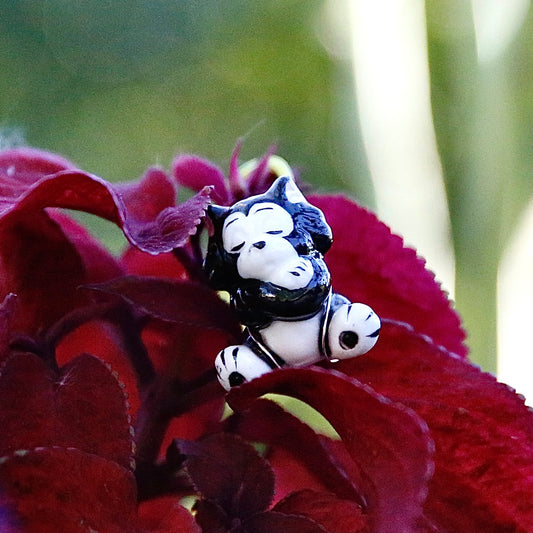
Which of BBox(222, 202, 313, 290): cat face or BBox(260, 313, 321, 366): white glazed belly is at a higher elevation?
BBox(222, 202, 313, 290): cat face

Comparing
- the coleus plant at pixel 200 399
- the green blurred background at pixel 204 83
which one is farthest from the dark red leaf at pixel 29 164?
the green blurred background at pixel 204 83

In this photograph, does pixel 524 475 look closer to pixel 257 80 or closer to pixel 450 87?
pixel 450 87

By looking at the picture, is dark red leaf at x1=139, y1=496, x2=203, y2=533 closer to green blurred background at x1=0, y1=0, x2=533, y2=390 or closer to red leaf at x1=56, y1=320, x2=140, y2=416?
red leaf at x1=56, y1=320, x2=140, y2=416

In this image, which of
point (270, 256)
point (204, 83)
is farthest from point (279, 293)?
point (204, 83)

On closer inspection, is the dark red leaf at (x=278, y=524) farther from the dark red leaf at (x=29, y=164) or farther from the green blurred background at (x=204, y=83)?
the green blurred background at (x=204, y=83)

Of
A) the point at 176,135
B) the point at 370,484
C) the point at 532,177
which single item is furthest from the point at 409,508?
the point at 176,135

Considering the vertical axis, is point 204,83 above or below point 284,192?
below

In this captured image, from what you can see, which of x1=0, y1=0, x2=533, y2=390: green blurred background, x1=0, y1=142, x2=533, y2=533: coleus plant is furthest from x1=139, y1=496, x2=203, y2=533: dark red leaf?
x1=0, y1=0, x2=533, y2=390: green blurred background

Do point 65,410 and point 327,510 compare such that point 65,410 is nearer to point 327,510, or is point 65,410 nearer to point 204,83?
point 327,510
